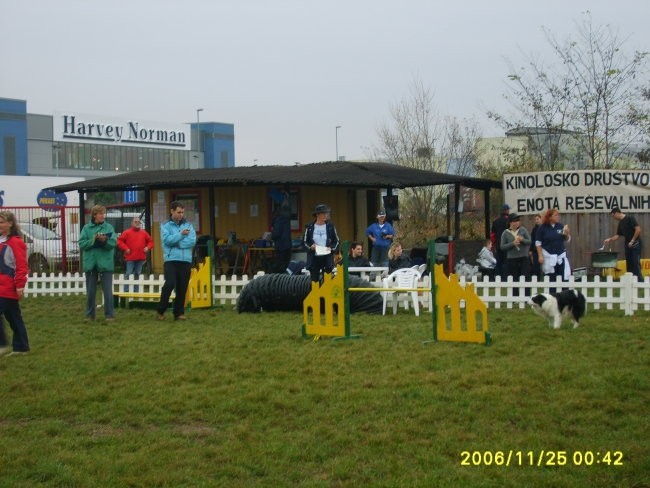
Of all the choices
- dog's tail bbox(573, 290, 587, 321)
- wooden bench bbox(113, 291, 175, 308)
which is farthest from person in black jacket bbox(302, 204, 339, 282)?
dog's tail bbox(573, 290, 587, 321)

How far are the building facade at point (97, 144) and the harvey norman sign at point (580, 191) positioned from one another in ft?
141

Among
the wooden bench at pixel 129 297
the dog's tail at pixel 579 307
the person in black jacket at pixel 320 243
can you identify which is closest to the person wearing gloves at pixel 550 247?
the dog's tail at pixel 579 307

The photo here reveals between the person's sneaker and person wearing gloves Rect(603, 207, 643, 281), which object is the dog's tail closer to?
person wearing gloves Rect(603, 207, 643, 281)

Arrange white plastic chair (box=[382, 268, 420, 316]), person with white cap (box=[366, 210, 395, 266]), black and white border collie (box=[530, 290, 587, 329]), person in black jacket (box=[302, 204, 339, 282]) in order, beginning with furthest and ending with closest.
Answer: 1. person with white cap (box=[366, 210, 395, 266])
2. white plastic chair (box=[382, 268, 420, 316])
3. person in black jacket (box=[302, 204, 339, 282])
4. black and white border collie (box=[530, 290, 587, 329])

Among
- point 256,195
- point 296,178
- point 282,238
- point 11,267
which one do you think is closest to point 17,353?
point 11,267

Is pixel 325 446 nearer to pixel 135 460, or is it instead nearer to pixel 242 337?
pixel 135 460

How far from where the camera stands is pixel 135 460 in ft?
18.7

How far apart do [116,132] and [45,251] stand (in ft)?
149

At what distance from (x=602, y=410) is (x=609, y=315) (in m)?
5.74

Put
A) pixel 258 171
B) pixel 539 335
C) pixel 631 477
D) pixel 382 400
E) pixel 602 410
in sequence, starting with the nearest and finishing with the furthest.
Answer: pixel 631 477 < pixel 602 410 < pixel 382 400 < pixel 539 335 < pixel 258 171

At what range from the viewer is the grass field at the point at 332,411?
213 inches

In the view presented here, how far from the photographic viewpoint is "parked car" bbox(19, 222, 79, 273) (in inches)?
897

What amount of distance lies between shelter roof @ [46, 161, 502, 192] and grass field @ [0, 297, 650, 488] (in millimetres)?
8248

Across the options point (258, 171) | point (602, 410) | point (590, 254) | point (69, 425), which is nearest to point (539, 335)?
point (602, 410)
